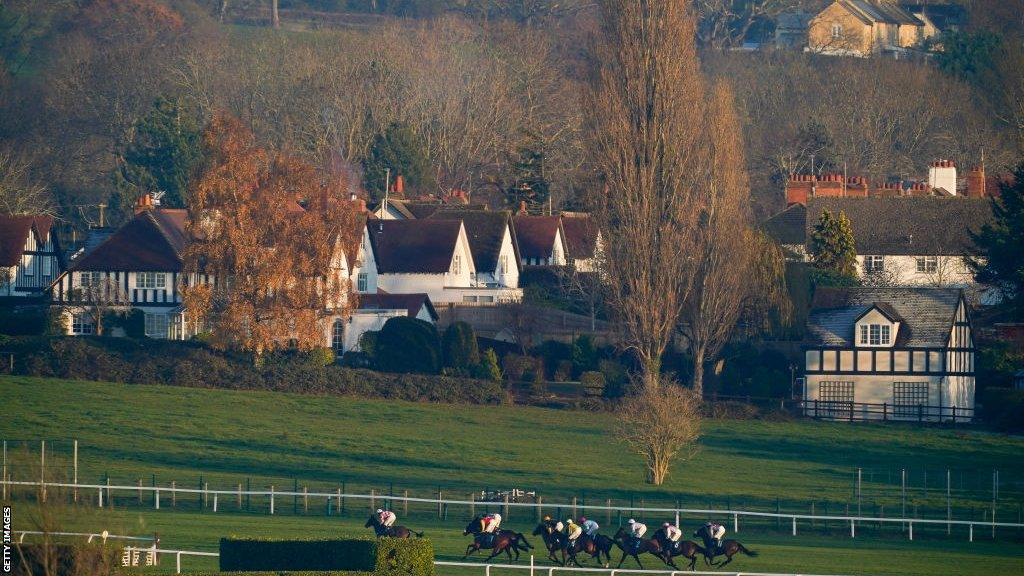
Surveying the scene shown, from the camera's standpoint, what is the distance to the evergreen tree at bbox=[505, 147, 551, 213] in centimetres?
10219


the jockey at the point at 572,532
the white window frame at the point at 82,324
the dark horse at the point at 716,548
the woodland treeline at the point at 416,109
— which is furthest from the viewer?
the woodland treeline at the point at 416,109

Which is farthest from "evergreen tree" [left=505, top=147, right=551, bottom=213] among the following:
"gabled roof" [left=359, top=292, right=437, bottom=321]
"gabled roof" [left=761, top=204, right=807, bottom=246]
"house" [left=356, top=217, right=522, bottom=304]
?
"gabled roof" [left=359, top=292, right=437, bottom=321]

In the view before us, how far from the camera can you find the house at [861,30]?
14550 cm

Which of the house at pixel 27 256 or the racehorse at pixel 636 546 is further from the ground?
the house at pixel 27 256

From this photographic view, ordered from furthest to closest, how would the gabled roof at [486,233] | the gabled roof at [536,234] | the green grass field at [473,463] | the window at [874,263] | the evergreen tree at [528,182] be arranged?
the evergreen tree at [528,182] → the gabled roof at [536,234] → the gabled roof at [486,233] → the window at [874,263] → the green grass field at [473,463]

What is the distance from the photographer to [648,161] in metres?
70.9

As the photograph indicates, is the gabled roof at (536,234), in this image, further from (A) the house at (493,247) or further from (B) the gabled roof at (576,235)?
(A) the house at (493,247)

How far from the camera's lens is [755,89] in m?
130

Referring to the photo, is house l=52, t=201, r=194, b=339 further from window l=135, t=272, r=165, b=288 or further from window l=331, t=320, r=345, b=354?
window l=331, t=320, r=345, b=354

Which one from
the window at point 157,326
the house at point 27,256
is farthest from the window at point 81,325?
the house at point 27,256

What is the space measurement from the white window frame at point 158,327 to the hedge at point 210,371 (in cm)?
644

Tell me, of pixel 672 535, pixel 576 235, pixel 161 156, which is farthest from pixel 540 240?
pixel 672 535

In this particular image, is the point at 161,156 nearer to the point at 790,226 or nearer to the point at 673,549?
the point at 790,226

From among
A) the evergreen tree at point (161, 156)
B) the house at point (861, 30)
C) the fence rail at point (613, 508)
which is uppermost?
the house at point (861, 30)
